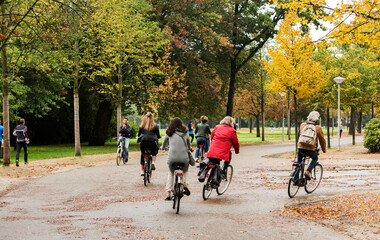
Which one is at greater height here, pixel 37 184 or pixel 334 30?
pixel 334 30

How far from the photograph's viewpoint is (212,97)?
37031 mm

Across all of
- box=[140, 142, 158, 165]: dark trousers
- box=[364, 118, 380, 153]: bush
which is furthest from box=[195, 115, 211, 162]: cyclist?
box=[364, 118, 380, 153]: bush

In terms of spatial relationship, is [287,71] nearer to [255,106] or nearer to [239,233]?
[239,233]

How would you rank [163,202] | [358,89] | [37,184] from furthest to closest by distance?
1. [358,89]
2. [37,184]
3. [163,202]

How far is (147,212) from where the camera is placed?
888cm

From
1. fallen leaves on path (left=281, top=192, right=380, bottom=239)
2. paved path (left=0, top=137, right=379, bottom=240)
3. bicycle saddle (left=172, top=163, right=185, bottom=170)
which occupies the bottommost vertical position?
paved path (left=0, top=137, right=379, bottom=240)

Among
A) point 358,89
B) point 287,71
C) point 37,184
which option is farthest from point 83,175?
point 358,89

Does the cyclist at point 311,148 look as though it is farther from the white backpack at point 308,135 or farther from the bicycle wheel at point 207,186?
the bicycle wheel at point 207,186

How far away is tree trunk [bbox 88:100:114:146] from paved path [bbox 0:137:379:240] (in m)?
24.4

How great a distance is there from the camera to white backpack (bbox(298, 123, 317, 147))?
35.1 feet

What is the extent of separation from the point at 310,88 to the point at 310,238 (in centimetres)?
1977

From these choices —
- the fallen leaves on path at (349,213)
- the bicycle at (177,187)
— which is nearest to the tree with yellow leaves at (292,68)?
the fallen leaves on path at (349,213)

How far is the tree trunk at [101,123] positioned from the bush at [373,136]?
19.9m

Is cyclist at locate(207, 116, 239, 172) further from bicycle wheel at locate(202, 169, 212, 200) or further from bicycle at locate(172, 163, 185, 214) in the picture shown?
bicycle at locate(172, 163, 185, 214)
